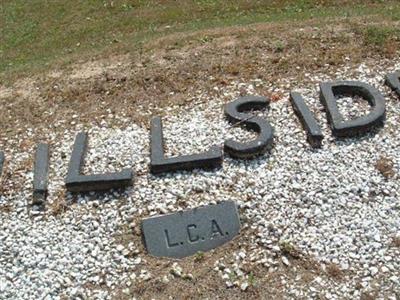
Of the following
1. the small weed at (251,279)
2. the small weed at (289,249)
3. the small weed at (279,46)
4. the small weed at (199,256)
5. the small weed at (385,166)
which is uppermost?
the small weed at (279,46)

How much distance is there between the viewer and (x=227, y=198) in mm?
9547

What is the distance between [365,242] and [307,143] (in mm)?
2324

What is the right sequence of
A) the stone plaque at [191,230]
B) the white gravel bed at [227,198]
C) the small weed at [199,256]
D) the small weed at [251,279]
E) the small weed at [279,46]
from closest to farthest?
1. the small weed at [251,279]
2. the white gravel bed at [227,198]
3. the small weed at [199,256]
4. the stone plaque at [191,230]
5. the small weed at [279,46]

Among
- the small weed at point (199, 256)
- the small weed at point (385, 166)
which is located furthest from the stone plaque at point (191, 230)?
the small weed at point (385, 166)

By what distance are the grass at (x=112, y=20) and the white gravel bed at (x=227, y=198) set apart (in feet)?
14.4

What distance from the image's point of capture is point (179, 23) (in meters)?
16.9

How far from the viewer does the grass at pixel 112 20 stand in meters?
15.6

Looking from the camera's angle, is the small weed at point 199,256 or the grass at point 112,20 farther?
the grass at point 112,20

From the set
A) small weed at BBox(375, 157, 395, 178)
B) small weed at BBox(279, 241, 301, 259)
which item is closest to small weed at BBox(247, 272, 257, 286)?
small weed at BBox(279, 241, 301, 259)

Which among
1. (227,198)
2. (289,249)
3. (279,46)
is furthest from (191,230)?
(279,46)

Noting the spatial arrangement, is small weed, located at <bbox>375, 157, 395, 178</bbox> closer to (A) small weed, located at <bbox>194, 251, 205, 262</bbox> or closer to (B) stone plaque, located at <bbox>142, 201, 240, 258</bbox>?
(B) stone plaque, located at <bbox>142, 201, 240, 258</bbox>

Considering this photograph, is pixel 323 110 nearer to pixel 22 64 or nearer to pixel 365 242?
pixel 365 242

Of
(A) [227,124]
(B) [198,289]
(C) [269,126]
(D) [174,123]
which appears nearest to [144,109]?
(D) [174,123]

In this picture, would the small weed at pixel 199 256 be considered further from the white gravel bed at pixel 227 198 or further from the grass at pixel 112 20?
the grass at pixel 112 20
